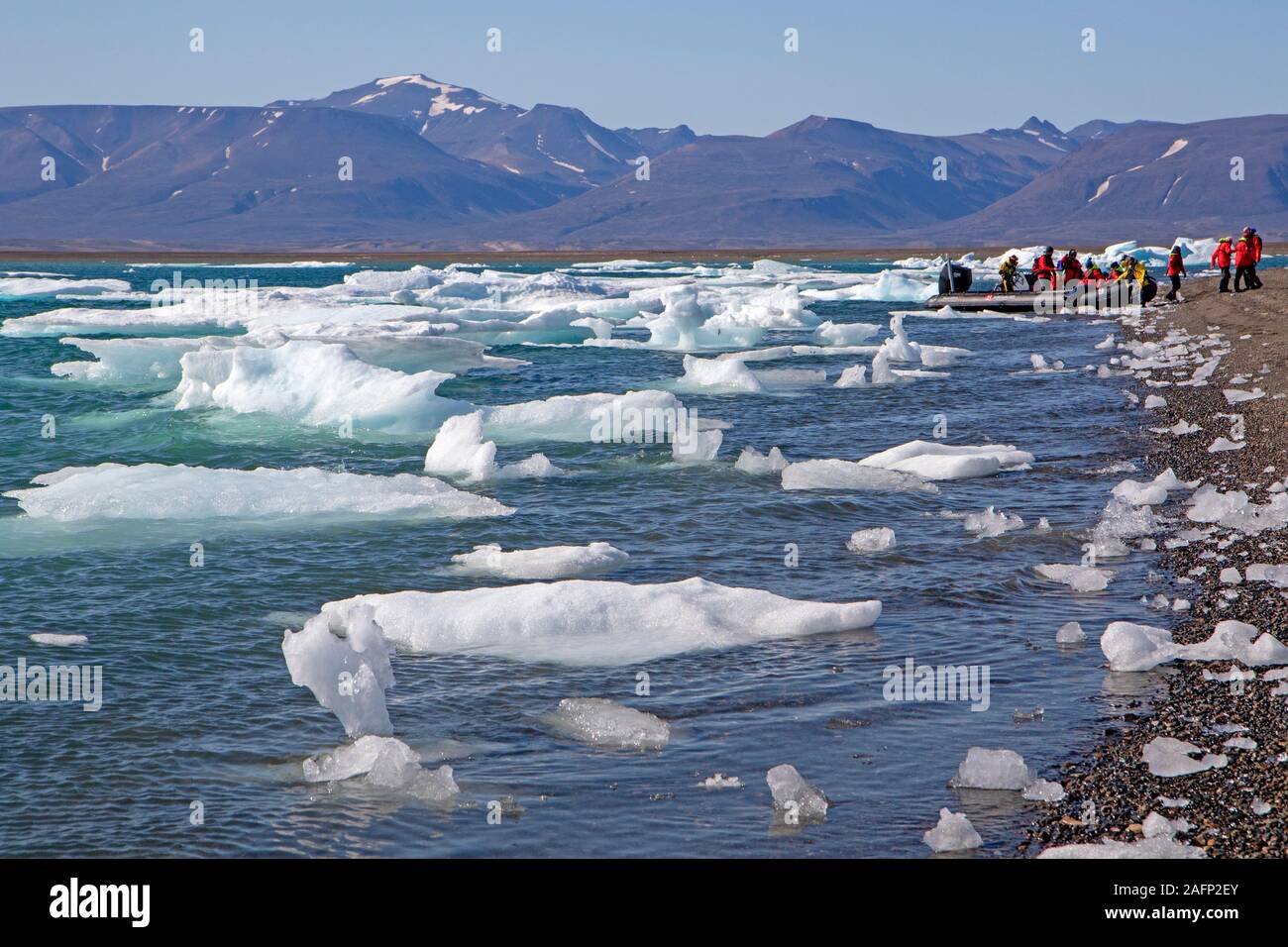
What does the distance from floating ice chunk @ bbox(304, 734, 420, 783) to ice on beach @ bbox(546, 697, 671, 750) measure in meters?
0.90

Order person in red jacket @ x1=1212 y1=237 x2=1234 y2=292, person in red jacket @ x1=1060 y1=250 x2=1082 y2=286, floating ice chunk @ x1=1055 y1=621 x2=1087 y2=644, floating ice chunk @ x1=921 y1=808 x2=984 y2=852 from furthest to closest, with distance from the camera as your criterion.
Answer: person in red jacket @ x1=1060 y1=250 x2=1082 y2=286 → person in red jacket @ x1=1212 y1=237 x2=1234 y2=292 → floating ice chunk @ x1=1055 y1=621 x2=1087 y2=644 → floating ice chunk @ x1=921 y1=808 x2=984 y2=852

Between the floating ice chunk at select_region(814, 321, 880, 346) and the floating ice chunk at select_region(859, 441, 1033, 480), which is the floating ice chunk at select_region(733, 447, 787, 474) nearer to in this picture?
the floating ice chunk at select_region(859, 441, 1033, 480)

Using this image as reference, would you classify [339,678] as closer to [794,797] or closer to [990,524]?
[794,797]

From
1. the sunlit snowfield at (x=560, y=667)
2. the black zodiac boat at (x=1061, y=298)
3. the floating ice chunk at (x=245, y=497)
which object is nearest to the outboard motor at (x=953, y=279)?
the black zodiac boat at (x=1061, y=298)

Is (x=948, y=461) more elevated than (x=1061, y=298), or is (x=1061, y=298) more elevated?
(x=1061, y=298)

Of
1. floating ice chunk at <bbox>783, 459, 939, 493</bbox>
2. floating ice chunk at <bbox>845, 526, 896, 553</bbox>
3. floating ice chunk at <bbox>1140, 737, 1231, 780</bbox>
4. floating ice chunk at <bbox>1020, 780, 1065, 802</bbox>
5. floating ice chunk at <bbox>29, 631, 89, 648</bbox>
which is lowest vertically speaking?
floating ice chunk at <bbox>1020, 780, 1065, 802</bbox>

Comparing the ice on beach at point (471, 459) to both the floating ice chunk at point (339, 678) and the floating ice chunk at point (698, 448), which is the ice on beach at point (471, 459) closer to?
the floating ice chunk at point (698, 448)

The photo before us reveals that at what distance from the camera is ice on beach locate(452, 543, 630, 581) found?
34.2 feet

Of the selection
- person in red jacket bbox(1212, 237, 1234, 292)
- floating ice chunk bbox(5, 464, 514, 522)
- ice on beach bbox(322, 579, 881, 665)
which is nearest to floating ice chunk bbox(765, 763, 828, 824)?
ice on beach bbox(322, 579, 881, 665)

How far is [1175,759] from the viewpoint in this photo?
Result: 6191 millimetres

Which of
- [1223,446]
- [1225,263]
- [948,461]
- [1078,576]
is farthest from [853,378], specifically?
[1225,263]

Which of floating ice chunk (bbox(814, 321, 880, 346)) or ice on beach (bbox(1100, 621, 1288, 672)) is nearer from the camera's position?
ice on beach (bbox(1100, 621, 1288, 672))

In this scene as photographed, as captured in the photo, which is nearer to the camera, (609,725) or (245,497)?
(609,725)

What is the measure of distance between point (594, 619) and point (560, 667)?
2.22ft
